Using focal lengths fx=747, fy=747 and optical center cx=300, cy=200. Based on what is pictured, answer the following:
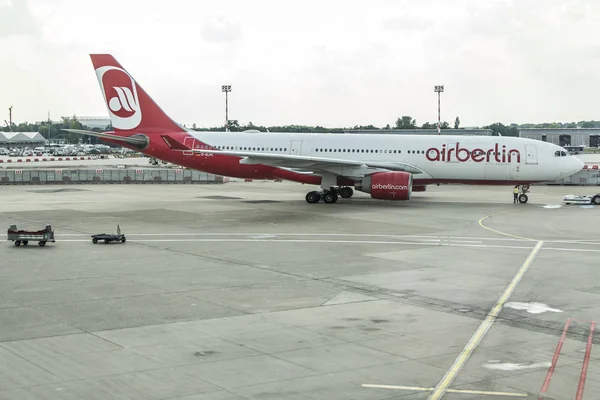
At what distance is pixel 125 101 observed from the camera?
4797 cm

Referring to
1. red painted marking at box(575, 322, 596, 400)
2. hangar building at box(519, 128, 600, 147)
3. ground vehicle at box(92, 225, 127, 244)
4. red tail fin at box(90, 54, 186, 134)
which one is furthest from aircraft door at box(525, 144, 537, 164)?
hangar building at box(519, 128, 600, 147)

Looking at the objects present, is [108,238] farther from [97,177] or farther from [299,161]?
[97,177]

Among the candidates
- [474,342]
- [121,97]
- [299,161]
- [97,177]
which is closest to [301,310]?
[474,342]

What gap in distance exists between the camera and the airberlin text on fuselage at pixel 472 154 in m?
44.7

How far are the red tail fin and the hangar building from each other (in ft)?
283

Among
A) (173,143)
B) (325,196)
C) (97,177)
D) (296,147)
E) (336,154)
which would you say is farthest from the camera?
(97,177)

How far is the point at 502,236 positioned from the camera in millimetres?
31625

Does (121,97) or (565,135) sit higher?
(565,135)

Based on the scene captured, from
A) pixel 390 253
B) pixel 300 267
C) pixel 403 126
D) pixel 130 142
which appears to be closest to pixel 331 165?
pixel 130 142

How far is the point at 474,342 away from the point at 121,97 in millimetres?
37329

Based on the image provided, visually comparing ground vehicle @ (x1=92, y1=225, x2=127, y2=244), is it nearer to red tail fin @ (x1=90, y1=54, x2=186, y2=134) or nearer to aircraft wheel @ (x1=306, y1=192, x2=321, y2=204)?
aircraft wheel @ (x1=306, y1=192, x2=321, y2=204)

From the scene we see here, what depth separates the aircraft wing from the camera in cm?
4159

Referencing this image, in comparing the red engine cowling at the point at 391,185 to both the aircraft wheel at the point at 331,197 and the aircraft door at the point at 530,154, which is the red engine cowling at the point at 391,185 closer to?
the aircraft wheel at the point at 331,197

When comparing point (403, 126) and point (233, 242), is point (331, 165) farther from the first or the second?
point (403, 126)
